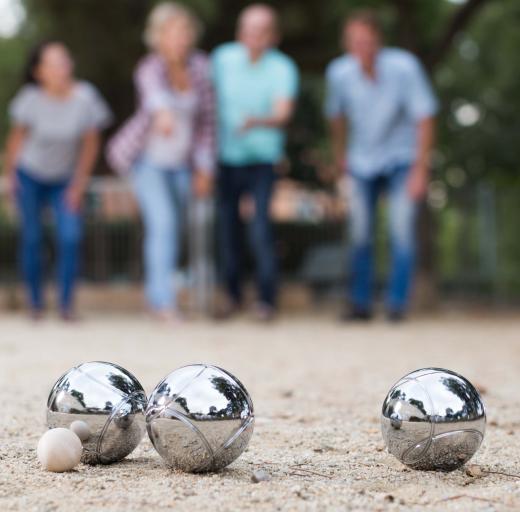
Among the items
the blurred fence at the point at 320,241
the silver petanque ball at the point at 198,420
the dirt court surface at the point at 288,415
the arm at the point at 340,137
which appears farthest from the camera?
the blurred fence at the point at 320,241

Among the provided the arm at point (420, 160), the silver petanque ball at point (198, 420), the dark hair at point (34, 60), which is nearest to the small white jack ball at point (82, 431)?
the silver petanque ball at point (198, 420)

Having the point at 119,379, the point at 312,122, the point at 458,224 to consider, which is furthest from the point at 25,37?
the point at 119,379

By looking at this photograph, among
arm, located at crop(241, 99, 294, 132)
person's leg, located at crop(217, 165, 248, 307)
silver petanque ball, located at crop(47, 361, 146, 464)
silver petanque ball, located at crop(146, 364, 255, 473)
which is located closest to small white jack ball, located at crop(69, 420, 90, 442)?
silver petanque ball, located at crop(47, 361, 146, 464)

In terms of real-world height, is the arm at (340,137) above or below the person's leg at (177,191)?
above

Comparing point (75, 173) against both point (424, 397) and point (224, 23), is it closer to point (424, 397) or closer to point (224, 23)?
point (224, 23)

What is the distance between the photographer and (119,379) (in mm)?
2195

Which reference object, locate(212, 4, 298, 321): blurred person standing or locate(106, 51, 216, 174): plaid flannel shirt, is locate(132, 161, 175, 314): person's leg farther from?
locate(212, 4, 298, 321): blurred person standing

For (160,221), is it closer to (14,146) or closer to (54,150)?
(54,150)

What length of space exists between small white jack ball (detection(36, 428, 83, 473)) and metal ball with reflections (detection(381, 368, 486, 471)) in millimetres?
732

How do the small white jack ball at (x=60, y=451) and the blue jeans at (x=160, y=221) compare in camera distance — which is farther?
the blue jeans at (x=160, y=221)

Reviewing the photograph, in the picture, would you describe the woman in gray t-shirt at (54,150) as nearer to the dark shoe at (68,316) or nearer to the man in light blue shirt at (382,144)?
the dark shoe at (68,316)

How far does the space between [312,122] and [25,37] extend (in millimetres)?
3867

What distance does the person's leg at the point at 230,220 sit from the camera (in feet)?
21.4

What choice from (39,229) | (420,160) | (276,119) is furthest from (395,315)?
(39,229)
